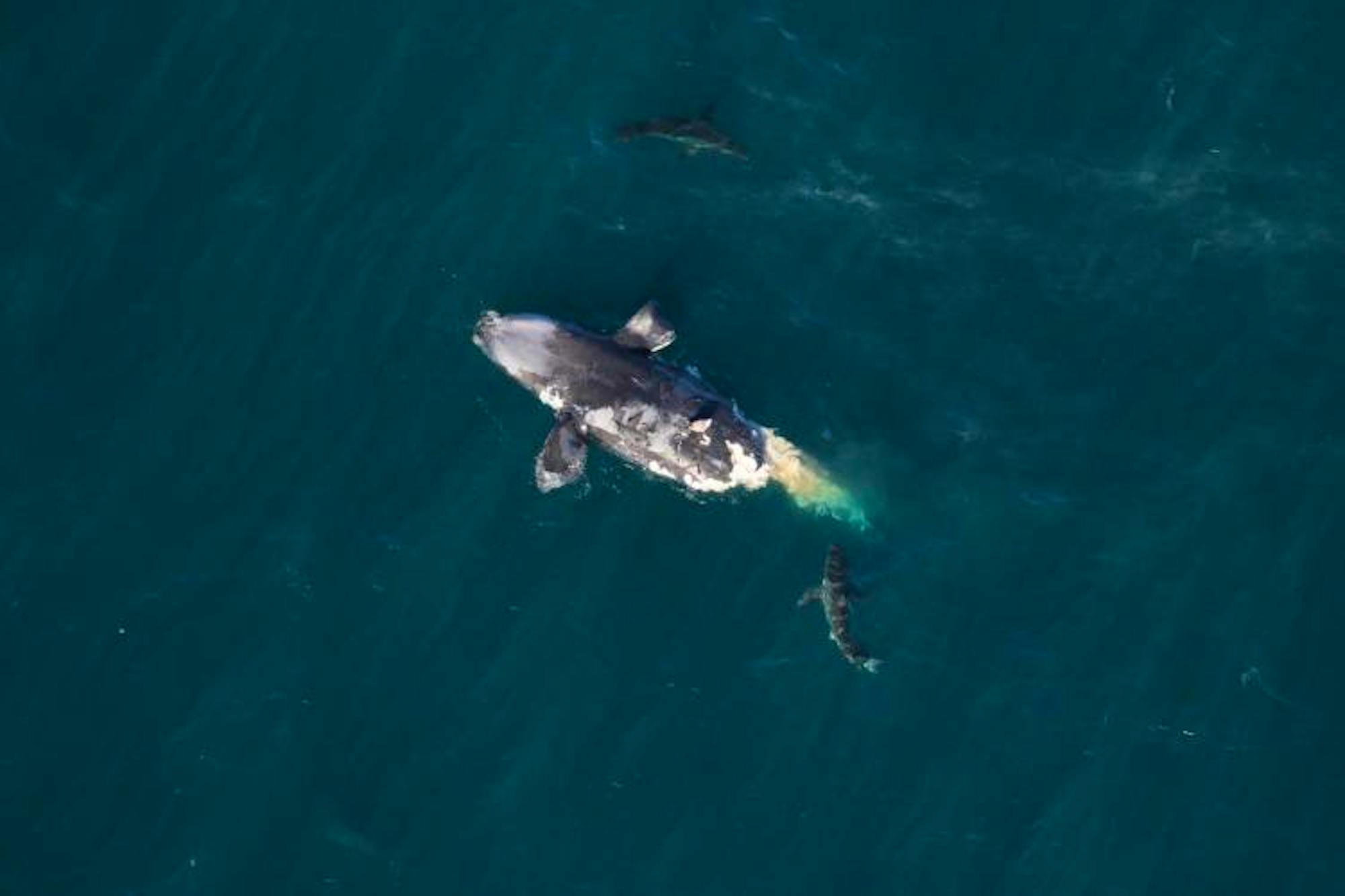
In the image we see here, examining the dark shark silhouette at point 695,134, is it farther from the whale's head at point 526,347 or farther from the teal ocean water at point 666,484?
the whale's head at point 526,347

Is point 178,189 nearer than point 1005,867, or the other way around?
point 1005,867


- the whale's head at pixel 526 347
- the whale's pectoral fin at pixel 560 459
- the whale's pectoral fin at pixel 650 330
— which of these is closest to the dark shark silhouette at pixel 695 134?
the whale's pectoral fin at pixel 650 330

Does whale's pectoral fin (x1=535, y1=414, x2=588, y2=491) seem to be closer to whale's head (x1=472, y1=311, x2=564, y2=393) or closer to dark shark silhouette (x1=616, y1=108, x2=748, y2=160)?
whale's head (x1=472, y1=311, x2=564, y2=393)

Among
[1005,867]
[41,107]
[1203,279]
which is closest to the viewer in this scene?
[1005,867]

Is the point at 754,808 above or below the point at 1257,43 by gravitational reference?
below

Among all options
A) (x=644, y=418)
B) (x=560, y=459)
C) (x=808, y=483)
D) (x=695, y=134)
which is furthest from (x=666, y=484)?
(x=695, y=134)

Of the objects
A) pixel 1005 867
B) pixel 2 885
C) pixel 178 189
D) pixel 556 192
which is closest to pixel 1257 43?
pixel 556 192

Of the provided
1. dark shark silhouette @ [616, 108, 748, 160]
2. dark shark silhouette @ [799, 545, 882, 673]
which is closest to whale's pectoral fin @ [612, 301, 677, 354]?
dark shark silhouette @ [616, 108, 748, 160]

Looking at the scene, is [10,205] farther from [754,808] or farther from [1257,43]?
[1257,43]
